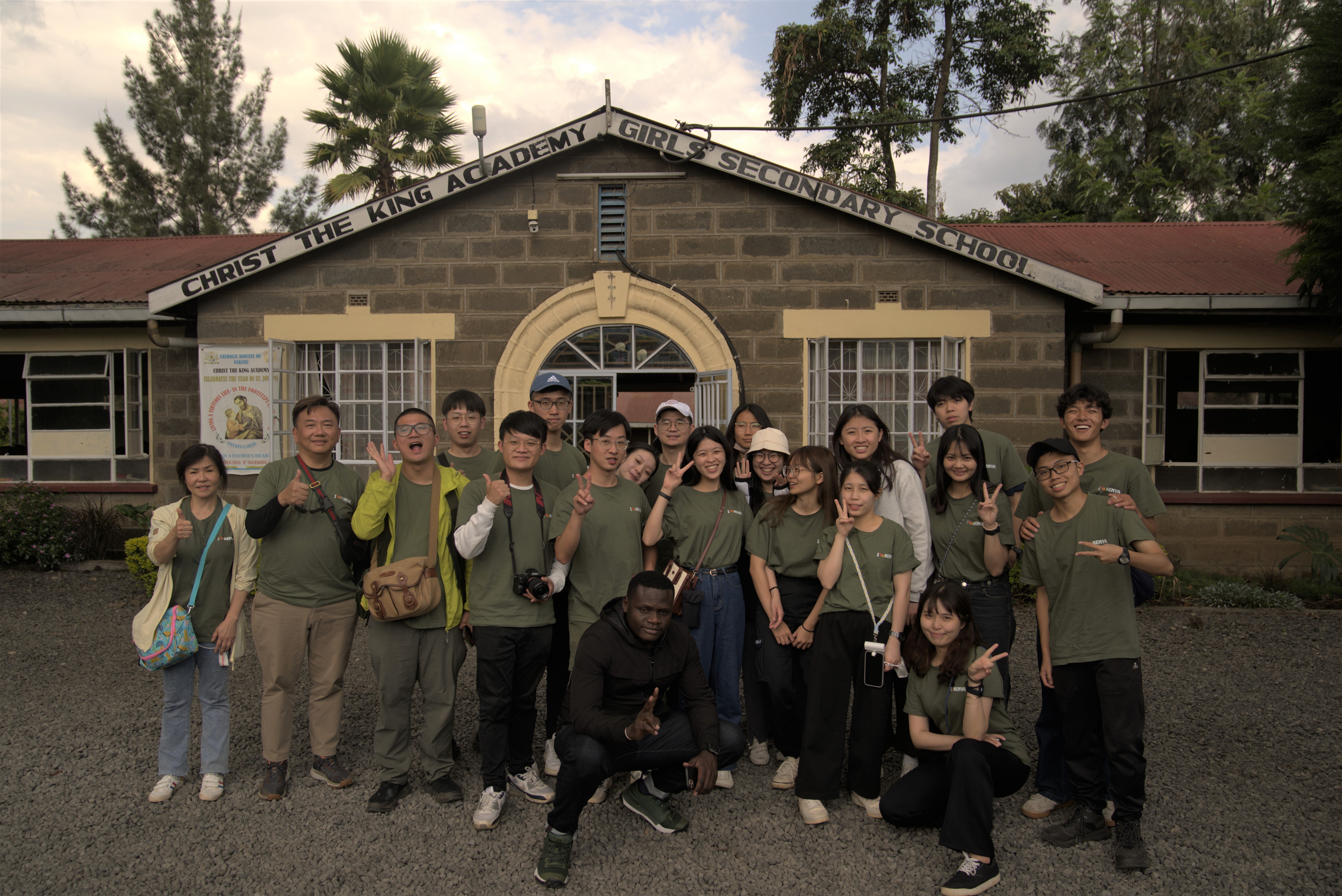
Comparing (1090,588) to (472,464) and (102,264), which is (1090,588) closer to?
(472,464)

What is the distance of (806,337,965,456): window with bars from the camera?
7.83 m

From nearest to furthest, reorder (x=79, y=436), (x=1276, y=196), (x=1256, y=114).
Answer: (x=1276, y=196), (x=79, y=436), (x=1256, y=114)

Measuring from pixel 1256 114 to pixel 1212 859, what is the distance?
61.4 ft

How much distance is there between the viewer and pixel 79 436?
9.66 metres

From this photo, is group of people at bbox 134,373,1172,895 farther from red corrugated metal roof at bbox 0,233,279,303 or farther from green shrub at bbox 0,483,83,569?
green shrub at bbox 0,483,83,569

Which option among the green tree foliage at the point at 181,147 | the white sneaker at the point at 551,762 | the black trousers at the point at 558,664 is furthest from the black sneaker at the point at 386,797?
the green tree foliage at the point at 181,147

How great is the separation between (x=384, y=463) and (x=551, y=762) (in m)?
1.71

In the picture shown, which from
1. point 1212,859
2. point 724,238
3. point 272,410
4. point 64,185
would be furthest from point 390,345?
point 64,185

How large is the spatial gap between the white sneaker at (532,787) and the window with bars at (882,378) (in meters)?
4.72

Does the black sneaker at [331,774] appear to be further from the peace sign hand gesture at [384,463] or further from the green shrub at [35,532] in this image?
the green shrub at [35,532]

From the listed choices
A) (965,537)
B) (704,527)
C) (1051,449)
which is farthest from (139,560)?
(1051,449)

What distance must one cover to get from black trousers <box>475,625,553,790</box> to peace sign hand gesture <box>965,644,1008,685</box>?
1864mm

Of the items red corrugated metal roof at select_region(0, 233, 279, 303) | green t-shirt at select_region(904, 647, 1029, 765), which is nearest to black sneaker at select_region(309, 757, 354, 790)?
green t-shirt at select_region(904, 647, 1029, 765)

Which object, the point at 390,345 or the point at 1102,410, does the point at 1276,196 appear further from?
the point at 390,345
